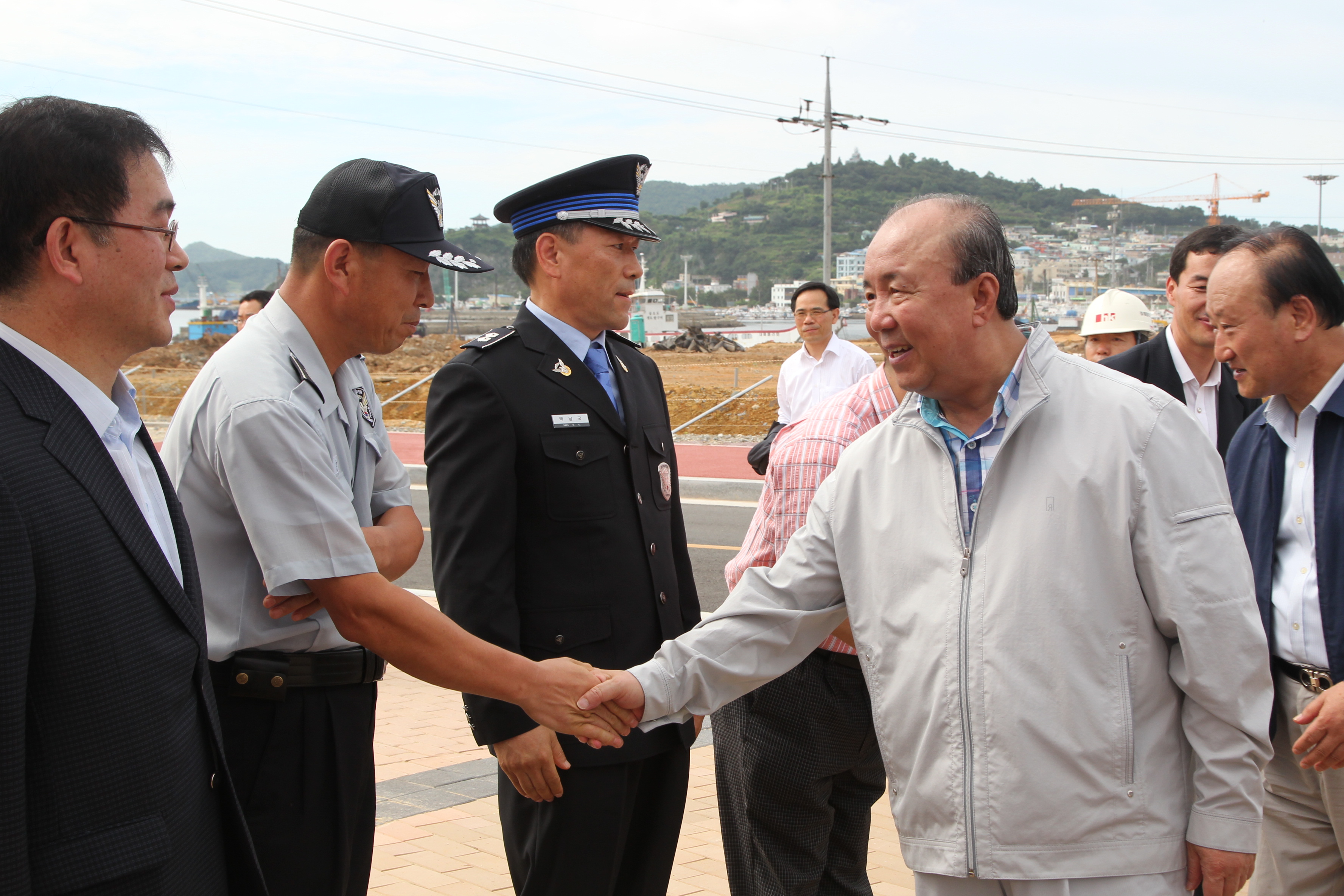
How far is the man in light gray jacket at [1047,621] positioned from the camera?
208 cm

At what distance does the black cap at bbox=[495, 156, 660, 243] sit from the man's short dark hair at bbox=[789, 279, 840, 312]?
253 inches

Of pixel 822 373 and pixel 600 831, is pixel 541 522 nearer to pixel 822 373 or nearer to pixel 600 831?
pixel 600 831

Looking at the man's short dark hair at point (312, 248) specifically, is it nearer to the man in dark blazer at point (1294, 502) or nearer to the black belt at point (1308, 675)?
the man in dark blazer at point (1294, 502)

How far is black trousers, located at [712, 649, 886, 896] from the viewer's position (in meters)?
3.09

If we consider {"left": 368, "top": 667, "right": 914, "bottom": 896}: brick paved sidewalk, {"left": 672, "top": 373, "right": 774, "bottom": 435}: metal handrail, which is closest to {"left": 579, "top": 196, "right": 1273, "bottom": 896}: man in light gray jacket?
{"left": 368, "top": 667, "right": 914, "bottom": 896}: brick paved sidewalk

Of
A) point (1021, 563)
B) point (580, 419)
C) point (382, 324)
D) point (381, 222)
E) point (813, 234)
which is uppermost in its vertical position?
point (813, 234)

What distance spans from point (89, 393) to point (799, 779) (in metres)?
2.17

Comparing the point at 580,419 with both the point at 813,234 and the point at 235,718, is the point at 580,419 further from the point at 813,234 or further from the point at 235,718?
the point at 813,234

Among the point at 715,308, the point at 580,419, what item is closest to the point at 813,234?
the point at 715,308

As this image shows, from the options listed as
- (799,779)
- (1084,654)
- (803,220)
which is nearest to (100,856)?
(1084,654)

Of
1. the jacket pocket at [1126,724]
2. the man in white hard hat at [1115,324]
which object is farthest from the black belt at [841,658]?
the man in white hard hat at [1115,324]

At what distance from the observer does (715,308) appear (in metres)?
126

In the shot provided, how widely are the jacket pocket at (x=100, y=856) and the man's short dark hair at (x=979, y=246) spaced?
1834 mm

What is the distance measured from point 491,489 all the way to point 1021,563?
1.28 m
